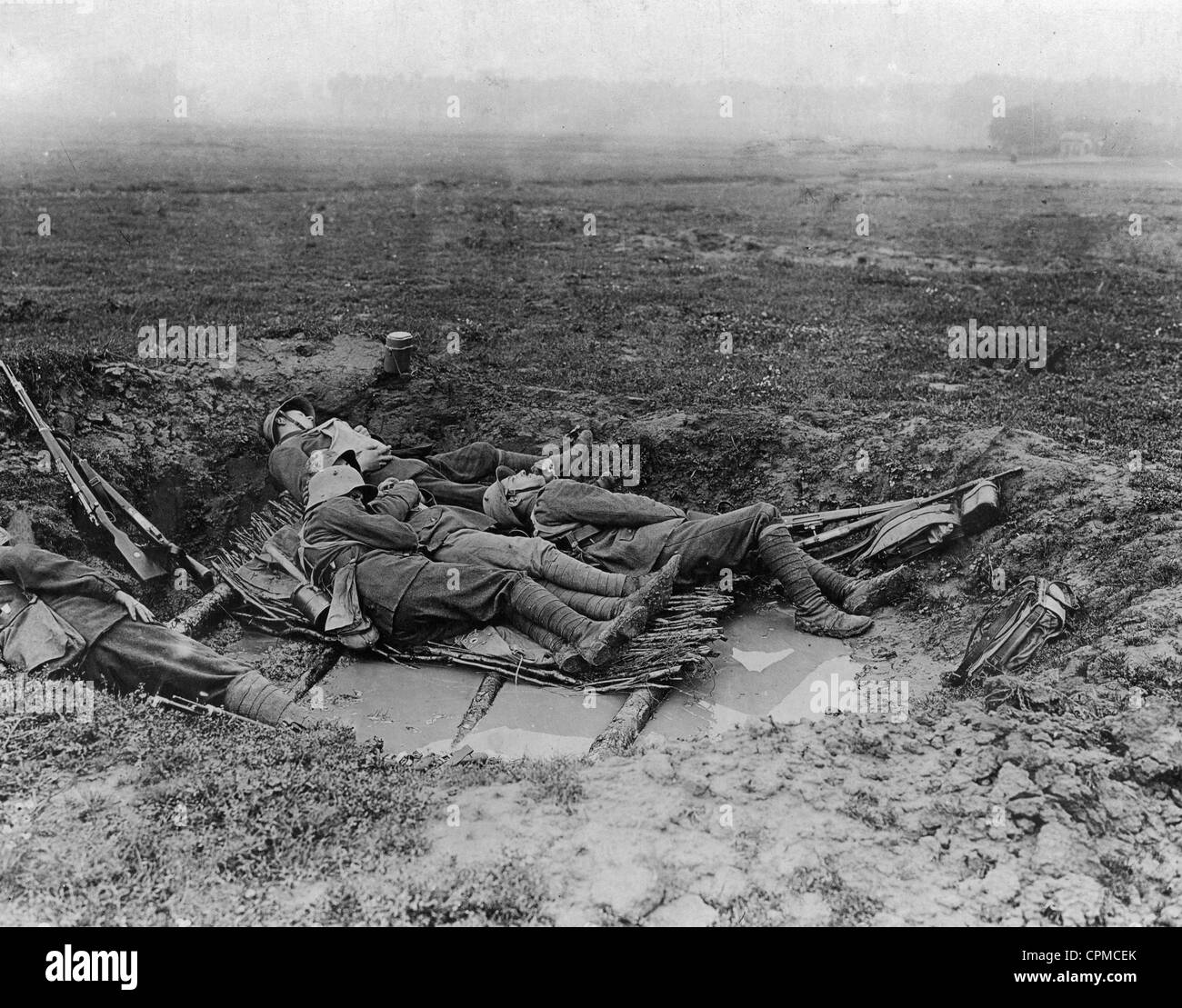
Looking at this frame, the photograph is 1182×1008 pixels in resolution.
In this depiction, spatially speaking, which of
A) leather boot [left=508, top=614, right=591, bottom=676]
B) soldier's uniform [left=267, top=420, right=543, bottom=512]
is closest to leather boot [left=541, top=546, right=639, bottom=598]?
leather boot [left=508, top=614, right=591, bottom=676]

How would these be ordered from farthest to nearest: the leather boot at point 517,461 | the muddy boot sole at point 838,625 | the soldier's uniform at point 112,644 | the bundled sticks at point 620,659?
the leather boot at point 517,461
the muddy boot sole at point 838,625
the bundled sticks at point 620,659
the soldier's uniform at point 112,644

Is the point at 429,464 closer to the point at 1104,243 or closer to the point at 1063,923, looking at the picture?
the point at 1063,923

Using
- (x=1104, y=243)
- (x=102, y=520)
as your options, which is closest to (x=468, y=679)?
(x=102, y=520)

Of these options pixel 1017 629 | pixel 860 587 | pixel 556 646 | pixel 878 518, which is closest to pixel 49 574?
pixel 556 646

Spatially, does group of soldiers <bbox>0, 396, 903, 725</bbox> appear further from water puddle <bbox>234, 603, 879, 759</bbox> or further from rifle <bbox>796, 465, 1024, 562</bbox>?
rifle <bbox>796, 465, 1024, 562</bbox>

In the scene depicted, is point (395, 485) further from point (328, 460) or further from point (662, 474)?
point (662, 474)

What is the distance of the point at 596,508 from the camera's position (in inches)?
248

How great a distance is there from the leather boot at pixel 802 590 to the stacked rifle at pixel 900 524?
0.35 m

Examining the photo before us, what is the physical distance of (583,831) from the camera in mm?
3969

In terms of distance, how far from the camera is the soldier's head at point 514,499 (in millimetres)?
6598

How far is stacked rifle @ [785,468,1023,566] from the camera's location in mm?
6285

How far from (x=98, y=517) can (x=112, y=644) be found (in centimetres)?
143

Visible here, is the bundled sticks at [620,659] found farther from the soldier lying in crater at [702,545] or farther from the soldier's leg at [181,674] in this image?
the soldier's leg at [181,674]

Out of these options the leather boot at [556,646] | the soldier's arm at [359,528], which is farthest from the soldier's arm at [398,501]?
the leather boot at [556,646]
